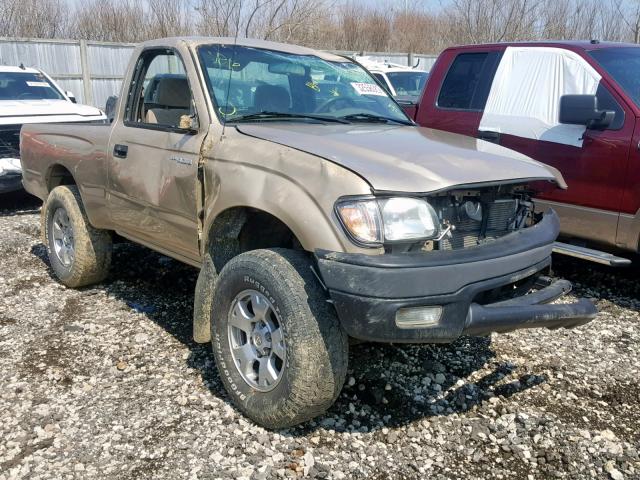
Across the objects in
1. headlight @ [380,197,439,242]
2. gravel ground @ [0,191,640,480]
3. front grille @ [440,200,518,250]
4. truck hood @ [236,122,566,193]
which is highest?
truck hood @ [236,122,566,193]

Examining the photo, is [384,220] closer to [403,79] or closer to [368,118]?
[368,118]

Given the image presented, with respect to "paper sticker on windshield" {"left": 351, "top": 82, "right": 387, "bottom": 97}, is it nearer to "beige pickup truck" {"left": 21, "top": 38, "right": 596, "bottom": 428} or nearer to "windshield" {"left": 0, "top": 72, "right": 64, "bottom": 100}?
"beige pickup truck" {"left": 21, "top": 38, "right": 596, "bottom": 428}

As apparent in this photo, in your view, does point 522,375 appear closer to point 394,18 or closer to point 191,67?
point 191,67

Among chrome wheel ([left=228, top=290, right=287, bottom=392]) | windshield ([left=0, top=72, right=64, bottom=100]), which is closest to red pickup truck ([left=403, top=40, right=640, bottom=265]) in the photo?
chrome wheel ([left=228, top=290, right=287, bottom=392])

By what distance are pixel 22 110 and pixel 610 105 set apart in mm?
7037

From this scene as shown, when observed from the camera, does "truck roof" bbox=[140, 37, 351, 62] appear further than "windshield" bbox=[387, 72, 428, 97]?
No

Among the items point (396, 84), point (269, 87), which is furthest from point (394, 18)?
point (269, 87)

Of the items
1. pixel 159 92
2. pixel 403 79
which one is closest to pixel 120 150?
pixel 159 92

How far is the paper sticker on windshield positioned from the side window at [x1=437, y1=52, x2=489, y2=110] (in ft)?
5.35

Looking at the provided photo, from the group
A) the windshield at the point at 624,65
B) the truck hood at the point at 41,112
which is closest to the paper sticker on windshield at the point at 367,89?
the windshield at the point at 624,65

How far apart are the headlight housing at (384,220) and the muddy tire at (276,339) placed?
14.2 inches

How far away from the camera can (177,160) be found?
12.2ft

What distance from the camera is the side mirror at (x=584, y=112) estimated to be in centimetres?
466

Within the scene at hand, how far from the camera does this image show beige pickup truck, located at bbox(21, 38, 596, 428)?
2.73 metres
